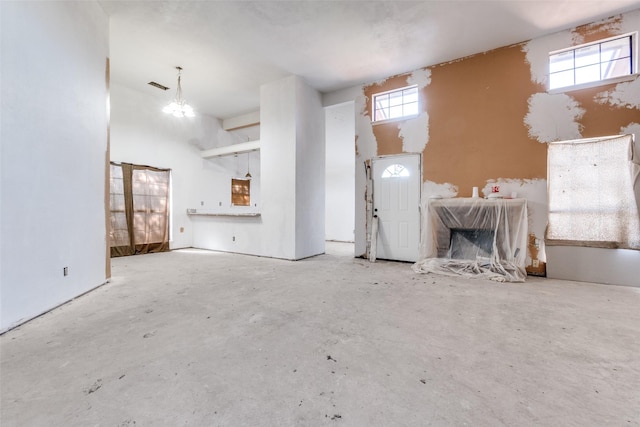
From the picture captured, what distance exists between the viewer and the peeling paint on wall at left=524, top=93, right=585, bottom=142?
3.56 meters

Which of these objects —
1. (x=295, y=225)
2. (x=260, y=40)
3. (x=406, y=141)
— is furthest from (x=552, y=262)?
(x=260, y=40)

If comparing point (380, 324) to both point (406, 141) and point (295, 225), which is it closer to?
point (295, 225)

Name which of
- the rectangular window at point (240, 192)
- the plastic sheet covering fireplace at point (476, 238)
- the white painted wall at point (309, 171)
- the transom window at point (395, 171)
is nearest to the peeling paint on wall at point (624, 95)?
the plastic sheet covering fireplace at point (476, 238)

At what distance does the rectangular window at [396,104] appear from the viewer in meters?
4.77

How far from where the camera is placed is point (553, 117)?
144 inches

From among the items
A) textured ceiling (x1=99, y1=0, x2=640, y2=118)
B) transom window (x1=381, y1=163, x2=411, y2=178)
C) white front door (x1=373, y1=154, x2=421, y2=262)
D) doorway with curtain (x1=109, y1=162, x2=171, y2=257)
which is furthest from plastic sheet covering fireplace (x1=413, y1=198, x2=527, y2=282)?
doorway with curtain (x1=109, y1=162, x2=171, y2=257)

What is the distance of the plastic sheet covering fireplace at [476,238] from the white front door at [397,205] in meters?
0.42

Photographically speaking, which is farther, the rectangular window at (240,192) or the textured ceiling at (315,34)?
the rectangular window at (240,192)

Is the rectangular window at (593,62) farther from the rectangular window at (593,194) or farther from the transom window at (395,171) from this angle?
the transom window at (395,171)

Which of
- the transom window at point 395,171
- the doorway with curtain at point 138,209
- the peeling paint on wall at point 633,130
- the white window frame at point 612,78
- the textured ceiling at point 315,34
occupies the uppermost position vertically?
the textured ceiling at point 315,34

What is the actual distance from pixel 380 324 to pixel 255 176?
721 centimetres

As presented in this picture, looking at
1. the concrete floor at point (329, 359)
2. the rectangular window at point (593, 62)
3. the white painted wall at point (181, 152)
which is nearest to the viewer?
the concrete floor at point (329, 359)

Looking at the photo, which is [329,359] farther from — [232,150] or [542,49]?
[232,150]

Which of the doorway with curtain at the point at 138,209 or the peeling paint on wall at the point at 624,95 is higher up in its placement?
the peeling paint on wall at the point at 624,95
